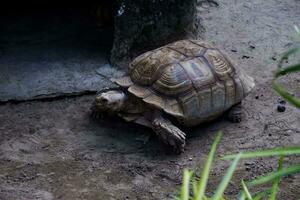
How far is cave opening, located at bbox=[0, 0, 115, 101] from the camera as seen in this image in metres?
4.50

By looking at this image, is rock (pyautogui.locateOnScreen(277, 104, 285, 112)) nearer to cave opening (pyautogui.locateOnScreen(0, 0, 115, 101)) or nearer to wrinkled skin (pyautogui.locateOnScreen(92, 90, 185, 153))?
wrinkled skin (pyautogui.locateOnScreen(92, 90, 185, 153))

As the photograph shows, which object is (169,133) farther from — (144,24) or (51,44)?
(51,44)

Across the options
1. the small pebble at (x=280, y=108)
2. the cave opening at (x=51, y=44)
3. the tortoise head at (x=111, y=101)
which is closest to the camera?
the tortoise head at (x=111, y=101)

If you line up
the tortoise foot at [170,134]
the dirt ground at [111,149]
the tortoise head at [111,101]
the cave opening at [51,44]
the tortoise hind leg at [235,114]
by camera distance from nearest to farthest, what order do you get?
the dirt ground at [111,149], the tortoise foot at [170,134], the tortoise head at [111,101], the tortoise hind leg at [235,114], the cave opening at [51,44]

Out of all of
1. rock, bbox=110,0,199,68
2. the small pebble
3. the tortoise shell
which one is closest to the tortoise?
the tortoise shell

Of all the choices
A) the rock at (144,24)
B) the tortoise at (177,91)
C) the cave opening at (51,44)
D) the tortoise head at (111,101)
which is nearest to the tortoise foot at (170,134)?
the tortoise at (177,91)

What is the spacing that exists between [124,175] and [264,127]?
44.1 inches

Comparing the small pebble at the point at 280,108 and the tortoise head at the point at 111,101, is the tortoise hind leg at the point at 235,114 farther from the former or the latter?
the tortoise head at the point at 111,101

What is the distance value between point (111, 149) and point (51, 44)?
5.48ft

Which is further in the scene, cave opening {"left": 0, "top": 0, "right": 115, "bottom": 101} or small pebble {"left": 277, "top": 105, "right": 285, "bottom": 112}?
cave opening {"left": 0, "top": 0, "right": 115, "bottom": 101}

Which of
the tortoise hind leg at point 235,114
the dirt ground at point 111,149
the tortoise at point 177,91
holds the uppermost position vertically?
the tortoise at point 177,91

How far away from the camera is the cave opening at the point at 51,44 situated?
4.50m

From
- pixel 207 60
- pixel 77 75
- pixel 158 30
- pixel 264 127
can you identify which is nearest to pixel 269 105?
pixel 264 127

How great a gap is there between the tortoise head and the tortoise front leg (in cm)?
33
